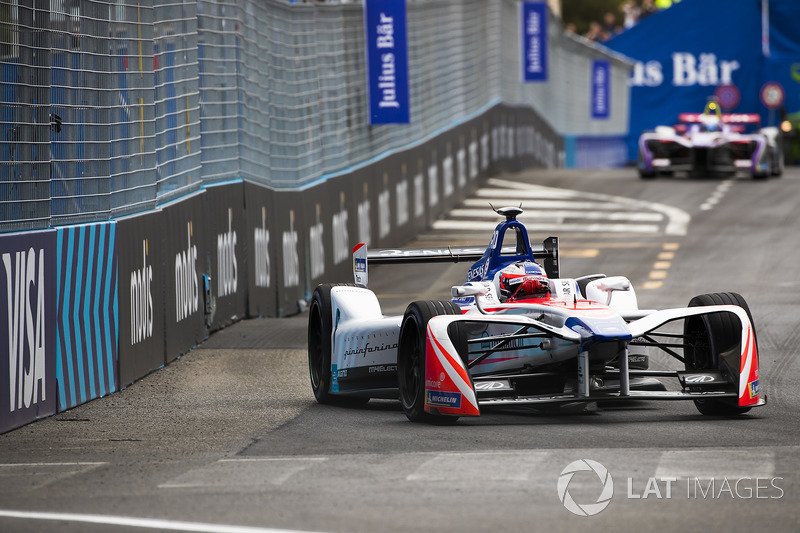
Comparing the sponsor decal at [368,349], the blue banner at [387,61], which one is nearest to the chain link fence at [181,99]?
the blue banner at [387,61]

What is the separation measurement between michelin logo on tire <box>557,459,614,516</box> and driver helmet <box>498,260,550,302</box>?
2.65 meters

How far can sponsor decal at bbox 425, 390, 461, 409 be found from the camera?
858cm

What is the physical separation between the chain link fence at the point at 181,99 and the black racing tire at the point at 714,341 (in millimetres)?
4612

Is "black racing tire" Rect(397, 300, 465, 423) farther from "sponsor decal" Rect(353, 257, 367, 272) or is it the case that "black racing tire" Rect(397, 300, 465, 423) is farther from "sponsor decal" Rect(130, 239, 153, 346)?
A: "sponsor decal" Rect(130, 239, 153, 346)

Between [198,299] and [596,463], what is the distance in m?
7.68

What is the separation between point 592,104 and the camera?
2092 inches

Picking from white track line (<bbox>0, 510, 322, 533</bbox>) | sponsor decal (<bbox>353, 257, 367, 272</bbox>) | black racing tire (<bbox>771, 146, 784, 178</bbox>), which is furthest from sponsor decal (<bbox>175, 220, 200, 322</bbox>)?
black racing tire (<bbox>771, 146, 784, 178</bbox>)

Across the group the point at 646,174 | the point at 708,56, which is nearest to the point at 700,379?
the point at 646,174

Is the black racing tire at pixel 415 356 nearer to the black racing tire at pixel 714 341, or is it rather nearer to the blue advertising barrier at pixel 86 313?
the black racing tire at pixel 714 341

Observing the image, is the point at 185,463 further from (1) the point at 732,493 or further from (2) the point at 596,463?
(1) the point at 732,493

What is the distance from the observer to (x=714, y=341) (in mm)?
9102

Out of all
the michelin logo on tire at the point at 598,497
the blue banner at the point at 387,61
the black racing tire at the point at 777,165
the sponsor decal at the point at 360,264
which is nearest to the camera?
the michelin logo on tire at the point at 598,497

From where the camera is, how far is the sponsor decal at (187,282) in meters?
13.3

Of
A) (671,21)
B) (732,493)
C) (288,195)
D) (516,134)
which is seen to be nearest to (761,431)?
(732,493)
